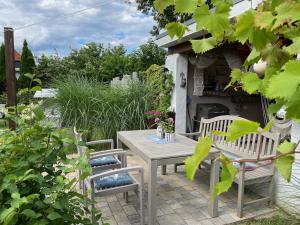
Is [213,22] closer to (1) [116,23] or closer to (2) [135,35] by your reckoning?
(1) [116,23]

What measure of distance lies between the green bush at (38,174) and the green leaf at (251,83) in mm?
961

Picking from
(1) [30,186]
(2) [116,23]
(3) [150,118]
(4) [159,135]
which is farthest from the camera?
(2) [116,23]

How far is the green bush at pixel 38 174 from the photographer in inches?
49.4

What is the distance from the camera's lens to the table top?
2.85 metres

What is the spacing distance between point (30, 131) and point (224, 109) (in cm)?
532

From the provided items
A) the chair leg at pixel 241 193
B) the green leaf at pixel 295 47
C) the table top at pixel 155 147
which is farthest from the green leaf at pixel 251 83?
the chair leg at pixel 241 193

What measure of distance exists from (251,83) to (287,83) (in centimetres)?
21

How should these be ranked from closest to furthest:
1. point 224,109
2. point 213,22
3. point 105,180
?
point 213,22
point 105,180
point 224,109

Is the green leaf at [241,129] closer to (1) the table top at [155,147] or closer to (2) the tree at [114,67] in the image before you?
(1) the table top at [155,147]

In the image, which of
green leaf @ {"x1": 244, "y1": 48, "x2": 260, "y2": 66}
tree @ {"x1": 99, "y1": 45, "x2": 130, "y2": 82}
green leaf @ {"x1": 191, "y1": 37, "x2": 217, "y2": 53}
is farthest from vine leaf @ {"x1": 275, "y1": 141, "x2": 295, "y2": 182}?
tree @ {"x1": 99, "y1": 45, "x2": 130, "y2": 82}

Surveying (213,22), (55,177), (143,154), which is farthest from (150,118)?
(213,22)

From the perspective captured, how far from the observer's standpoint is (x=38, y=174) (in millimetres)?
1358

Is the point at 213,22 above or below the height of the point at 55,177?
above

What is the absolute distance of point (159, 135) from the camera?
3.67 meters
